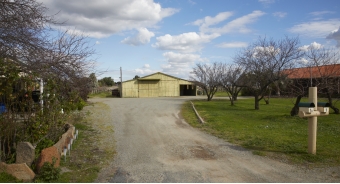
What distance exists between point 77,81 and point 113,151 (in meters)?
2.77

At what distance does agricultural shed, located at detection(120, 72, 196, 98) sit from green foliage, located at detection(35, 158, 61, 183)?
134ft

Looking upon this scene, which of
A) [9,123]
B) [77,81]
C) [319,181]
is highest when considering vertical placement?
[77,81]

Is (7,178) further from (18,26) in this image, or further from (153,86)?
(153,86)

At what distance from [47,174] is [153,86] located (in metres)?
43.2

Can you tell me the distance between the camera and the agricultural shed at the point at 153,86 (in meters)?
47.4

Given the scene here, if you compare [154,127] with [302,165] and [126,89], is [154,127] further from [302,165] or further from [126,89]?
[126,89]

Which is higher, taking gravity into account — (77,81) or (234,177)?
(77,81)

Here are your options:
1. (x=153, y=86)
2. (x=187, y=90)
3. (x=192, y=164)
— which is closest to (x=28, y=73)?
(x=192, y=164)

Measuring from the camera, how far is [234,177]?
632 centimetres

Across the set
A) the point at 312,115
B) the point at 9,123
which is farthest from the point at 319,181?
the point at 9,123

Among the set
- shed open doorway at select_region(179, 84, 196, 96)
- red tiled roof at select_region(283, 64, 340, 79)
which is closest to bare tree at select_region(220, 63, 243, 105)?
red tiled roof at select_region(283, 64, 340, 79)

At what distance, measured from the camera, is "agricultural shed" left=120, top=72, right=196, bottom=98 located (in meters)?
47.4

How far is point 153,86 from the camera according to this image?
49125 mm

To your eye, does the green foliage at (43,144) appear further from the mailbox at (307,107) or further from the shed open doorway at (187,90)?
the shed open doorway at (187,90)
